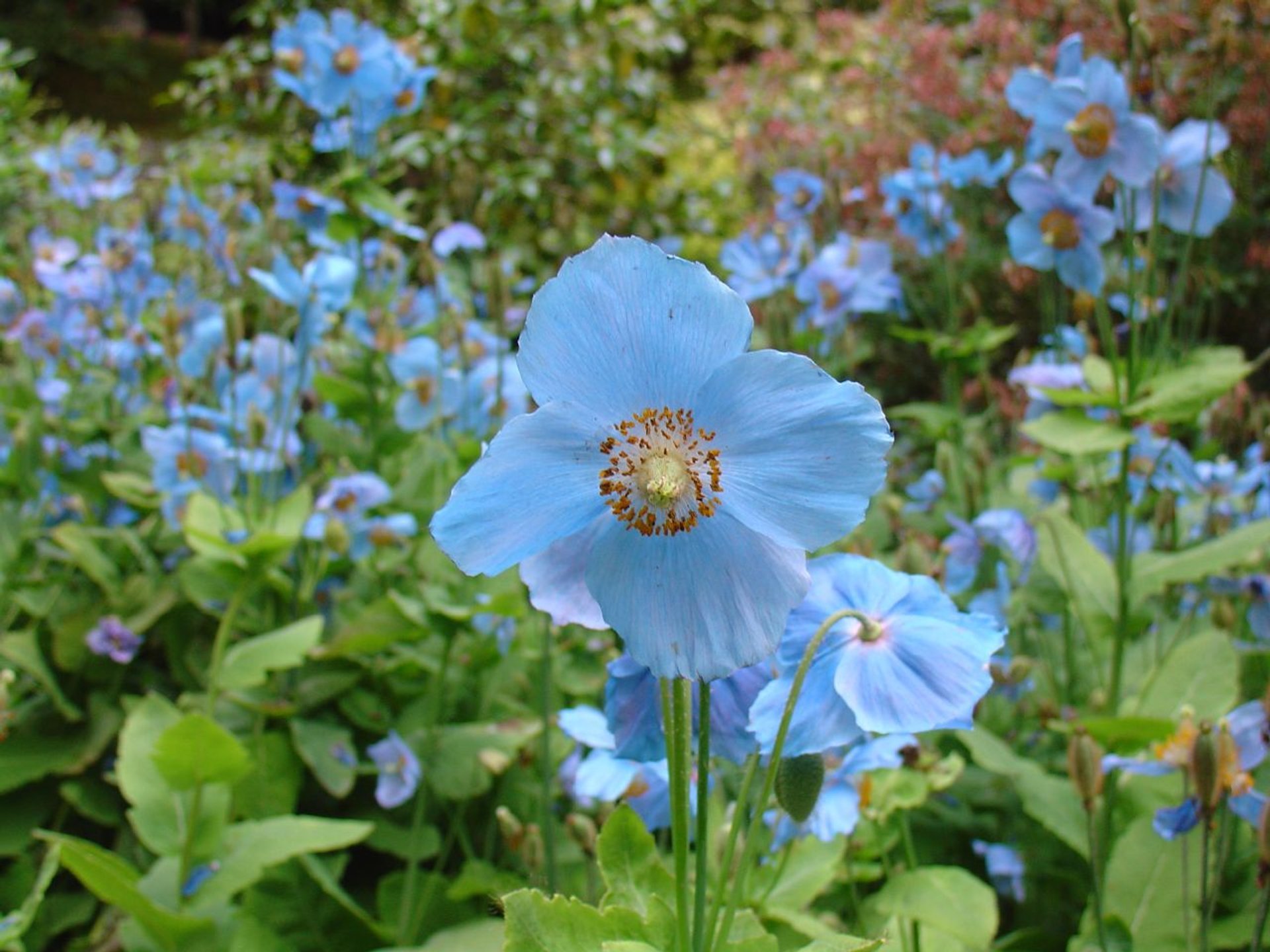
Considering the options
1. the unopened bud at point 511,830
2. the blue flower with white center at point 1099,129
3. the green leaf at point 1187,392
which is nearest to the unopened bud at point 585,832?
the unopened bud at point 511,830

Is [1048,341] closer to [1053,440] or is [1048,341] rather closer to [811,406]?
[1053,440]

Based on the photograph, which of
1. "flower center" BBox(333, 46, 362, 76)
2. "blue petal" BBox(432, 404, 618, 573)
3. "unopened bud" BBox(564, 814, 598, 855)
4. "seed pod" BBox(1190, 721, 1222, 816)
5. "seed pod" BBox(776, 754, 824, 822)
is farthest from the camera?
"flower center" BBox(333, 46, 362, 76)

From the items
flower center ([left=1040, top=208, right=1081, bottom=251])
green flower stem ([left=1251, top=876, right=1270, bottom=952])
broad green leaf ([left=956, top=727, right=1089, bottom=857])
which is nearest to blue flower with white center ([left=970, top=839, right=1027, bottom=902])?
broad green leaf ([left=956, top=727, right=1089, bottom=857])

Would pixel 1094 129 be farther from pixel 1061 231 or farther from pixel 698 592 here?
pixel 698 592

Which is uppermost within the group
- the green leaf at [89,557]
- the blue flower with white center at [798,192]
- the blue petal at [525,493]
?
the blue petal at [525,493]

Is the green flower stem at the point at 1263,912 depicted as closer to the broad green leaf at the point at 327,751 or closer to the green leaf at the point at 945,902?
the green leaf at the point at 945,902

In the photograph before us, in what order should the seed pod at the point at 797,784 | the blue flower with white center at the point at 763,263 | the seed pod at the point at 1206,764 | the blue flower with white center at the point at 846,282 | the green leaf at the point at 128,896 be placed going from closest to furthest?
the seed pod at the point at 797,784
the seed pod at the point at 1206,764
the green leaf at the point at 128,896
the blue flower with white center at the point at 846,282
the blue flower with white center at the point at 763,263

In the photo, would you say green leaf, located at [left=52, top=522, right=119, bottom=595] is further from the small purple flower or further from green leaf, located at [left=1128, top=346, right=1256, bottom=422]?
green leaf, located at [left=1128, top=346, right=1256, bottom=422]
